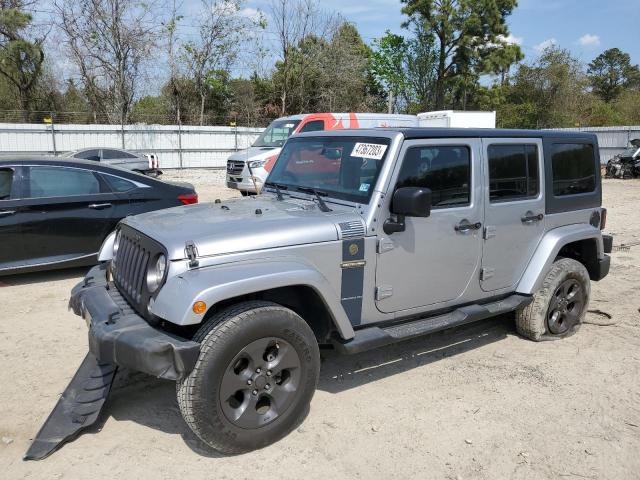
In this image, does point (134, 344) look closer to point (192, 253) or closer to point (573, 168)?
point (192, 253)

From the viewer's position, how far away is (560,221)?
4953mm

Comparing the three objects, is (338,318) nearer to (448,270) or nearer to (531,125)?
(448,270)

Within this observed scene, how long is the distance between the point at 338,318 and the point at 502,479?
1296 mm

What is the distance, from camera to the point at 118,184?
6.78m

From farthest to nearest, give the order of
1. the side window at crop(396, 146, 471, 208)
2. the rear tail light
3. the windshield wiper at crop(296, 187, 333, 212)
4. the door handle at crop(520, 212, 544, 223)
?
the rear tail light, the door handle at crop(520, 212, 544, 223), the side window at crop(396, 146, 471, 208), the windshield wiper at crop(296, 187, 333, 212)

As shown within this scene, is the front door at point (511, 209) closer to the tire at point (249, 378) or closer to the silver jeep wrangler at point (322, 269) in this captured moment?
the silver jeep wrangler at point (322, 269)

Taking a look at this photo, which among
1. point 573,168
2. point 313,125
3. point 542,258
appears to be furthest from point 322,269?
point 313,125

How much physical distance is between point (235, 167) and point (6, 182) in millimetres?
8033

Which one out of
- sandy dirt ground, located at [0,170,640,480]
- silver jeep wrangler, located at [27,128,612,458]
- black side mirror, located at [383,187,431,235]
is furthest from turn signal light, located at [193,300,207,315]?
black side mirror, located at [383,187,431,235]

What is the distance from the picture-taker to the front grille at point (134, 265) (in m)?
3.23

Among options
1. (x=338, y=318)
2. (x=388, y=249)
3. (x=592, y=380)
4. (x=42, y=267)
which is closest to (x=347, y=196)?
(x=388, y=249)

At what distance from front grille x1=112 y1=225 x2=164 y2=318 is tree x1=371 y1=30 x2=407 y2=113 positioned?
36976mm

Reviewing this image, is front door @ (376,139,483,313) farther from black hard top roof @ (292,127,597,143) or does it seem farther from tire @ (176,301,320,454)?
tire @ (176,301,320,454)

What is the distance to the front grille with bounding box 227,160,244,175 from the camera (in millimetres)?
13820
